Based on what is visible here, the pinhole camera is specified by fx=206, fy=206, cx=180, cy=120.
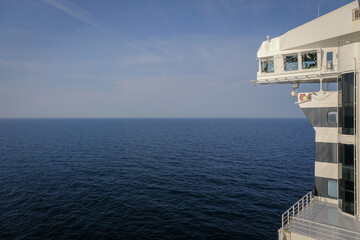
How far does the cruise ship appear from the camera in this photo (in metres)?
14.9

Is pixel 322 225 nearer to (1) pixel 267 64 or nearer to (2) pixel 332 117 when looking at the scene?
(2) pixel 332 117

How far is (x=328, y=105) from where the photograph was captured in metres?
18.3

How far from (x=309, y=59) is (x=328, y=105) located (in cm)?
478

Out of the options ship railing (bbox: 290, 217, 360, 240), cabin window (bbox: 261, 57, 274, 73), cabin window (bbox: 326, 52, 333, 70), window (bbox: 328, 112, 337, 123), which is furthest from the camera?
cabin window (bbox: 261, 57, 274, 73)

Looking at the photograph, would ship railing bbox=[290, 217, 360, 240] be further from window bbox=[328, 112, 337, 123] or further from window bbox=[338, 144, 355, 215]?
window bbox=[328, 112, 337, 123]

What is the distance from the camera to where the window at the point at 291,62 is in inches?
802

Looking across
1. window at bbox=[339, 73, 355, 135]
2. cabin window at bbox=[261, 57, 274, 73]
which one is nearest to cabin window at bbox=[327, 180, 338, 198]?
window at bbox=[339, 73, 355, 135]

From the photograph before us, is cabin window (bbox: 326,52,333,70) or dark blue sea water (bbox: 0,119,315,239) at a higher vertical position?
cabin window (bbox: 326,52,333,70)

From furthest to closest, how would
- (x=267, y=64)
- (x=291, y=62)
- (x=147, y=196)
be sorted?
(x=147, y=196)
(x=267, y=64)
(x=291, y=62)

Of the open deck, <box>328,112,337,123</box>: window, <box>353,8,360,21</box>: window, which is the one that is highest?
<box>353,8,360,21</box>: window

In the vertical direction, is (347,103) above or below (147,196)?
above

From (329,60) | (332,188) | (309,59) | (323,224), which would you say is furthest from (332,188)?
(309,59)

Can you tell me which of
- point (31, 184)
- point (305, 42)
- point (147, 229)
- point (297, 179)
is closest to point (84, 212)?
point (147, 229)

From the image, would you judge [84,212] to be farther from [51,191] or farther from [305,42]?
[305,42]
